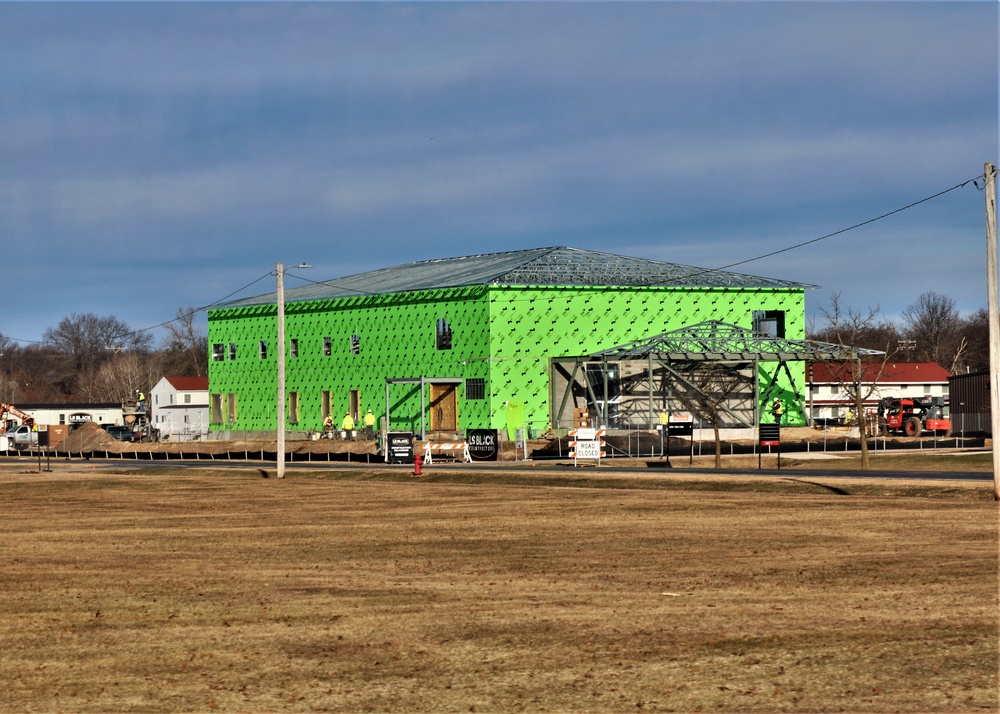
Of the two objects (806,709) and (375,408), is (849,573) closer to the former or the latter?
(806,709)

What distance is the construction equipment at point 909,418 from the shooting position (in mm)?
87500

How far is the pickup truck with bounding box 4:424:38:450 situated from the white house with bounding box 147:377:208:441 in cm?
1925

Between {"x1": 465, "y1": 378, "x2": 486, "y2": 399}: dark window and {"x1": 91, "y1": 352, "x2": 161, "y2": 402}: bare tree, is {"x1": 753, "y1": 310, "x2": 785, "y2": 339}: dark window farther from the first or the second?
{"x1": 91, "y1": 352, "x2": 161, "y2": 402}: bare tree

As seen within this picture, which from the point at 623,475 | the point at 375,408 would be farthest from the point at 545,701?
the point at 375,408

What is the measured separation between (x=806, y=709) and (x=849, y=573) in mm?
8143

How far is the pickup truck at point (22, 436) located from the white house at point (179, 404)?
1925 centimetres

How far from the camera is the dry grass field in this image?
11.7m

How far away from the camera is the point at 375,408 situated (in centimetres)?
8819

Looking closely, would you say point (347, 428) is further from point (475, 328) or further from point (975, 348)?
point (975, 348)

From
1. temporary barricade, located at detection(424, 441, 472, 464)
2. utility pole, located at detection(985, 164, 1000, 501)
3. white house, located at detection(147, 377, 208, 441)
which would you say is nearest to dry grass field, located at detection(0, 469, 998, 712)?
utility pole, located at detection(985, 164, 1000, 501)

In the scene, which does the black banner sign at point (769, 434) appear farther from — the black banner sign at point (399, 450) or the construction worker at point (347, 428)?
the construction worker at point (347, 428)

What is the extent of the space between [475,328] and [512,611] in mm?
67758

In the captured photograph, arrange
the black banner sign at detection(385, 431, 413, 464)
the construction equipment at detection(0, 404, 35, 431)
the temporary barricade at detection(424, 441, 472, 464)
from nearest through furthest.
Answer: the temporary barricade at detection(424, 441, 472, 464), the black banner sign at detection(385, 431, 413, 464), the construction equipment at detection(0, 404, 35, 431)

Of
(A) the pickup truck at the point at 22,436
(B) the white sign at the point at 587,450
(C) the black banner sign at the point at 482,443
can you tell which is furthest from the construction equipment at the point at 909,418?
(A) the pickup truck at the point at 22,436
